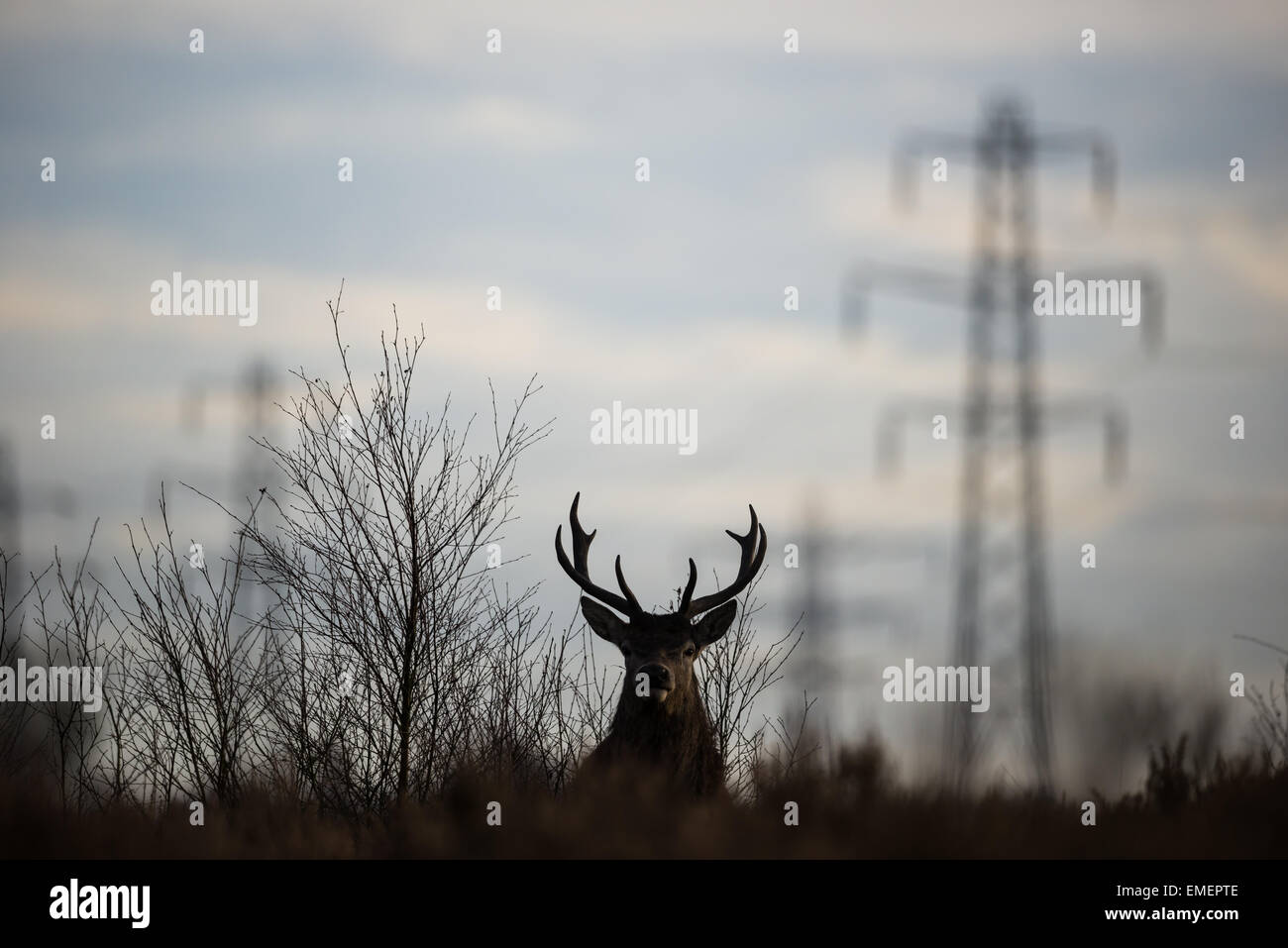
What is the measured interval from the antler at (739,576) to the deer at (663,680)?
1 cm

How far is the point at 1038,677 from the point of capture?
17516mm

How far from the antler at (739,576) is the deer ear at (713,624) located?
122mm

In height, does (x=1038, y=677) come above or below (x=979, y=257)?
below

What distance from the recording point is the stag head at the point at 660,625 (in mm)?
12469

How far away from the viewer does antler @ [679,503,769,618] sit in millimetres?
12922

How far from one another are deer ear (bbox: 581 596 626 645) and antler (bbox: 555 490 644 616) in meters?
0.09

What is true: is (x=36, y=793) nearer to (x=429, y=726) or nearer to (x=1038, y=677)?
(x=429, y=726)

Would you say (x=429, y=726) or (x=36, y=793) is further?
(x=429, y=726)

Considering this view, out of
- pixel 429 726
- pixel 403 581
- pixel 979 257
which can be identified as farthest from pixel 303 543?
pixel 979 257

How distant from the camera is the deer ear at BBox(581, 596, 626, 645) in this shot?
43.1 ft

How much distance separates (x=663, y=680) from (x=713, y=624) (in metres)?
1.15

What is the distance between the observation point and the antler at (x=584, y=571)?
13086 mm

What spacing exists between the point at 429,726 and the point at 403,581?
1.18 metres

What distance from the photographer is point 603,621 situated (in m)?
13.2
